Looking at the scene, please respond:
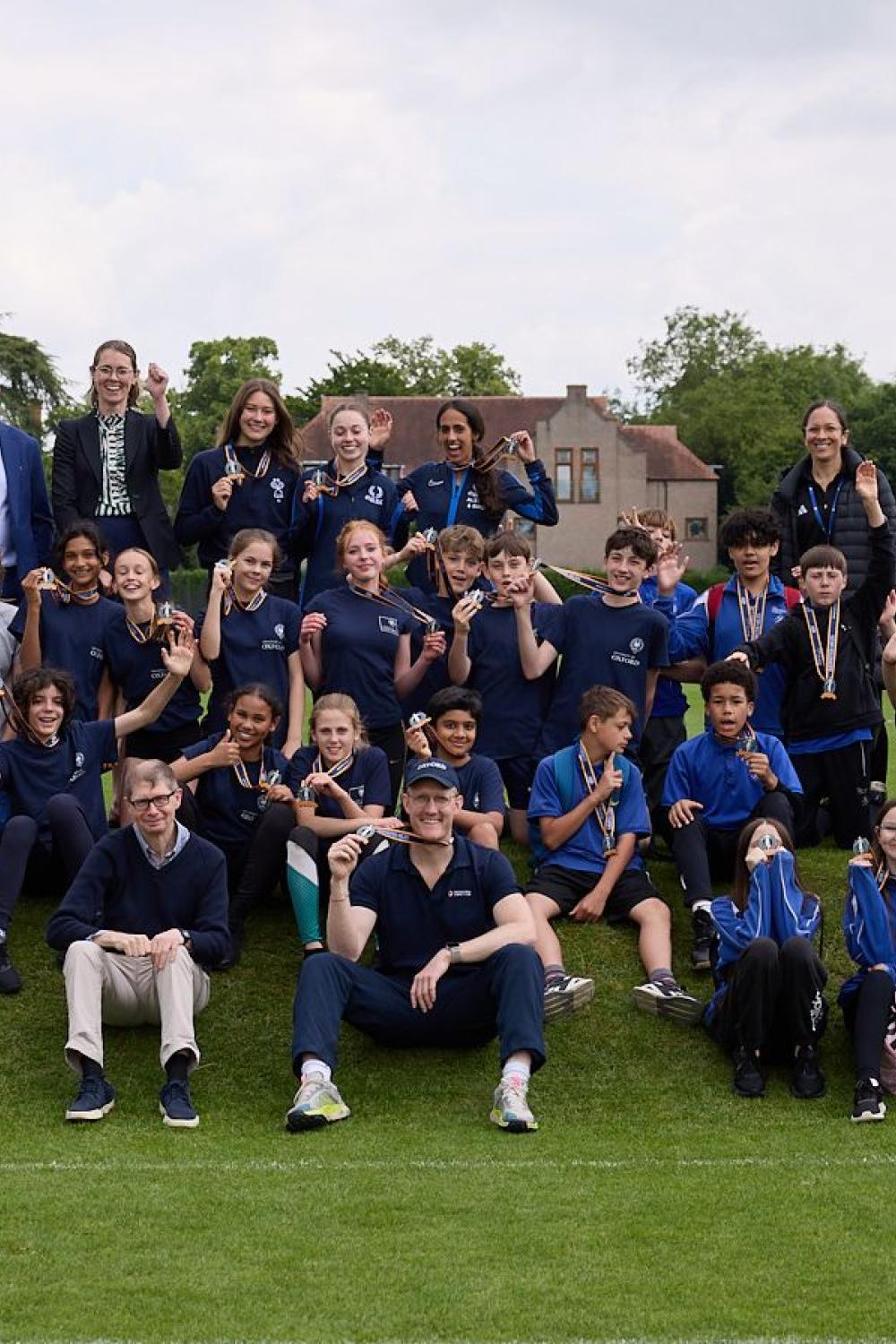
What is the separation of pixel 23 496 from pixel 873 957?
5755 millimetres

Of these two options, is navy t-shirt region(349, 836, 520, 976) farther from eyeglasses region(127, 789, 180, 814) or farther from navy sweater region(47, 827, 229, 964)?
eyeglasses region(127, 789, 180, 814)

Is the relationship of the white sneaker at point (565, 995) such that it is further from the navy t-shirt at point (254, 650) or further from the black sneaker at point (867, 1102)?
the navy t-shirt at point (254, 650)

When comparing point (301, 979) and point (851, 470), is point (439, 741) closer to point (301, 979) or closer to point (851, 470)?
point (301, 979)

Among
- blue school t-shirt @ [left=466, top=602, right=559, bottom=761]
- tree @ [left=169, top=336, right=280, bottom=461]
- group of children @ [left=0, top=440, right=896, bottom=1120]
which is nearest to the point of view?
group of children @ [left=0, top=440, right=896, bottom=1120]

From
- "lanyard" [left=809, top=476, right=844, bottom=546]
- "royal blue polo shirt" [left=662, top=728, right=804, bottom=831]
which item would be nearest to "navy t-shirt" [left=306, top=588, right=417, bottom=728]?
"royal blue polo shirt" [left=662, top=728, right=804, bottom=831]

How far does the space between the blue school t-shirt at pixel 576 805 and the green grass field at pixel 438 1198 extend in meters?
0.68

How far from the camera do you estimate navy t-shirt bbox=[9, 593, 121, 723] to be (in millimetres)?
9633

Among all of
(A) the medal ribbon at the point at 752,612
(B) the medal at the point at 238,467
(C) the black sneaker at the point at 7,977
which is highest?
(B) the medal at the point at 238,467

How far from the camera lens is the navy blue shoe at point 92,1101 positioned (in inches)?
283

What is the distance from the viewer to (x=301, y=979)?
292 inches

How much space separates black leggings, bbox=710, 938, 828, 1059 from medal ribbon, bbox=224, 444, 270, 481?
4.54m

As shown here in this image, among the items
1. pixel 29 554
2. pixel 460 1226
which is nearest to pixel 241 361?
pixel 29 554

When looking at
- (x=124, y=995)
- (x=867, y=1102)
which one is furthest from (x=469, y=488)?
(x=867, y=1102)

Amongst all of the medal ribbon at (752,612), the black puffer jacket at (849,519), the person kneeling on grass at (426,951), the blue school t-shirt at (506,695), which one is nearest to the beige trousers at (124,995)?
the person kneeling on grass at (426,951)
